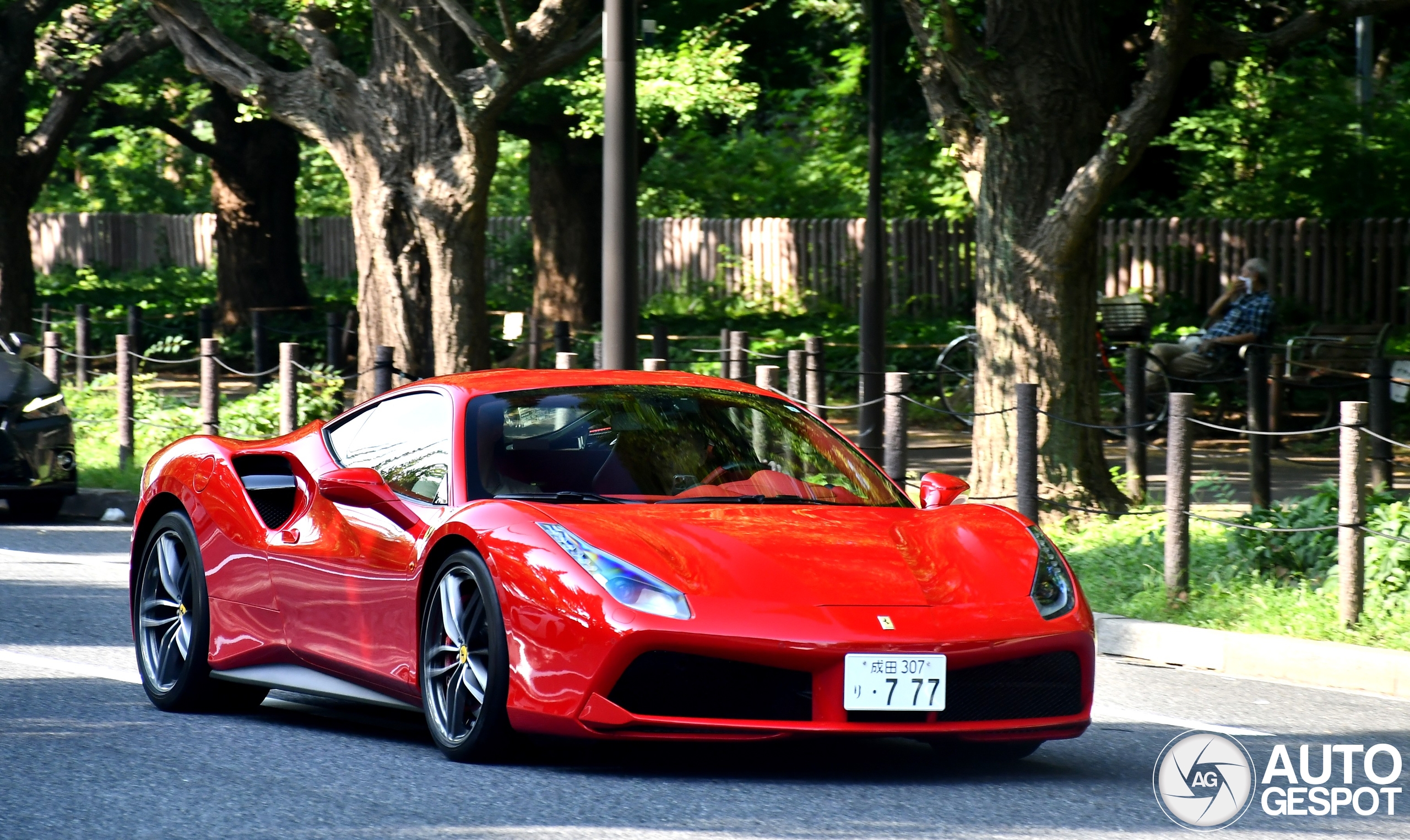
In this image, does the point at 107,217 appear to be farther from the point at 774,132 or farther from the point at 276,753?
the point at 276,753

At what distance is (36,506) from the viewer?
14.6m

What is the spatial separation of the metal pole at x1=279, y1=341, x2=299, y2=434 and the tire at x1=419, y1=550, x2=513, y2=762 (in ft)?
30.8

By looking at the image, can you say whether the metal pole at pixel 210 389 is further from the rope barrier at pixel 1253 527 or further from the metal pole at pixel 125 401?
the rope barrier at pixel 1253 527

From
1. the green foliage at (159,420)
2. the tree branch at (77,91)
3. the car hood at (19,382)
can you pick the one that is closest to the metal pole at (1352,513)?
the green foliage at (159,420)

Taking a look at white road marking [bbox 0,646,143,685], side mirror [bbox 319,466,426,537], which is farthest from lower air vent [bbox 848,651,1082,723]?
white road marking [bbox 0,646,143,685]

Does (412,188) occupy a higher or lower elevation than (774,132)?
lower

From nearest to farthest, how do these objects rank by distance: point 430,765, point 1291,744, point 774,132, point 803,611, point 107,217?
point 803,611 → point 430,765 → point 1291,744 → point 774,132 → point 107,217

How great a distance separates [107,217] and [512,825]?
169ft

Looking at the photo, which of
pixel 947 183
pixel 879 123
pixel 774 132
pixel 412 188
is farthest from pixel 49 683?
pixel 774 132

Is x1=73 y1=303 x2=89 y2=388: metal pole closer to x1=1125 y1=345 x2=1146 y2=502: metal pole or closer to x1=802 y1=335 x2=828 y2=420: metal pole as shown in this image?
x1=802 y1=335 x2=828 y2=420: metal pole

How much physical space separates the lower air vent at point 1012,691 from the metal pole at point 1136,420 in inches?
308

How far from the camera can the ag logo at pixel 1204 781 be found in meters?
5.34

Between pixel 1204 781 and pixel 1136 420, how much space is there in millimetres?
7881

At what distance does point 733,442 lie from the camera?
6.64 metres
